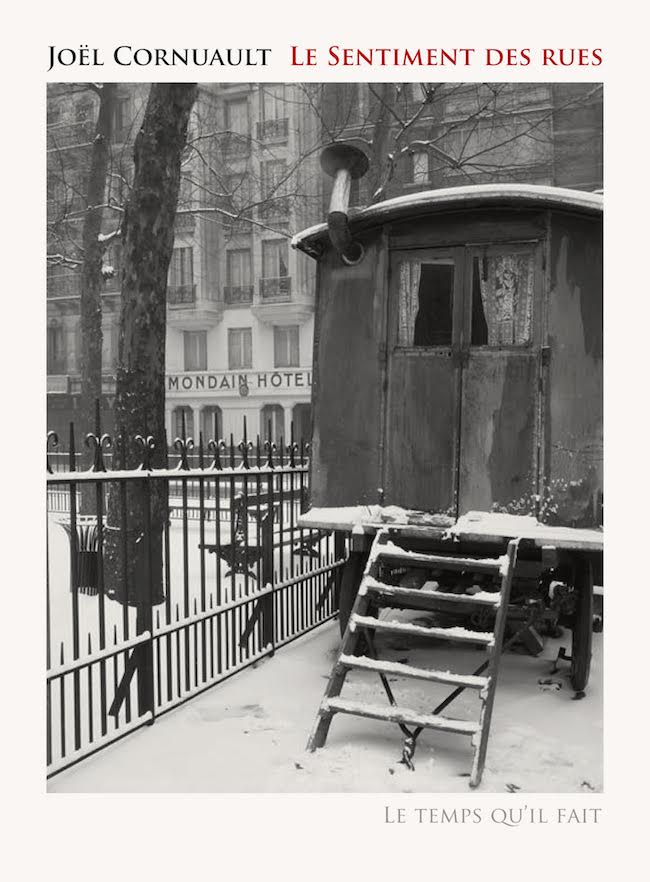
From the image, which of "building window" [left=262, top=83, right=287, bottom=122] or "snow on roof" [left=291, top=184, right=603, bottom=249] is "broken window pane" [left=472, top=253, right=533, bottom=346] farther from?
"building window" [left=262, top=83, right=287, bottom=122]

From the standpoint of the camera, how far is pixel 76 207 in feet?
70.2

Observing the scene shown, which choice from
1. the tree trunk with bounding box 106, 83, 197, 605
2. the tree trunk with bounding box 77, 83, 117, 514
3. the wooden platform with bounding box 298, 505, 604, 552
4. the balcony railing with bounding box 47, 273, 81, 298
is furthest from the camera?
the balcony railing with bounding box 47, 273, 81, 298

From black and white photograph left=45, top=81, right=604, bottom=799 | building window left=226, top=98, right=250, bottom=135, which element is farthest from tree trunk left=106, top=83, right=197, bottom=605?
building window left=226, top=98, right=250, bottom=135

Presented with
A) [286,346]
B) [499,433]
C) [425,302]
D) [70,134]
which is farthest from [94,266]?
[286,346]

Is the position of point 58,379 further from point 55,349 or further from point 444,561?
point 444,561

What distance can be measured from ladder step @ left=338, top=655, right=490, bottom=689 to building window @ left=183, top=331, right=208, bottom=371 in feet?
90.2

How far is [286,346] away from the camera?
30469 millimetres

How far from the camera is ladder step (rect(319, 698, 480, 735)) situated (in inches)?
171

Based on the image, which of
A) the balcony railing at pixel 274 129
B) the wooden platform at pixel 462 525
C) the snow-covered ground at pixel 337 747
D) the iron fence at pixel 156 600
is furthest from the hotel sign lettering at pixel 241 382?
the snow-covered ground at pixel 337 747
